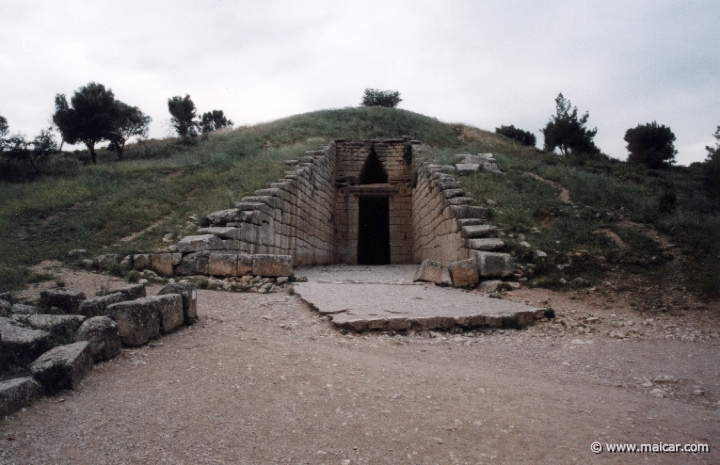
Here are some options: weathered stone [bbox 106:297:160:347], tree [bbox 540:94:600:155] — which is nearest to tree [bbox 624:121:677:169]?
tree [bbox 540:94:600:155]

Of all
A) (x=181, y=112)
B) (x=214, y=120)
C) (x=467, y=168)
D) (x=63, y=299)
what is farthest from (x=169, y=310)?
(x=214, y=120)

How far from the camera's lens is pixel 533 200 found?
9609mm

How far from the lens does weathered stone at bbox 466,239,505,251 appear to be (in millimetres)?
7645

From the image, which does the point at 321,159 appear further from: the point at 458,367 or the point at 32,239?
the point at 458,367

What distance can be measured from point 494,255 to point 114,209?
8635 millimetres

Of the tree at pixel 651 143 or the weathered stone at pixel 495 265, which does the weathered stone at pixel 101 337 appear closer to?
the weathered stone at pixel 495 265

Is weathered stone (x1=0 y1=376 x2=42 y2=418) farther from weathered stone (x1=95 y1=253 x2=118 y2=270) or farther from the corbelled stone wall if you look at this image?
the corbelled stone wall

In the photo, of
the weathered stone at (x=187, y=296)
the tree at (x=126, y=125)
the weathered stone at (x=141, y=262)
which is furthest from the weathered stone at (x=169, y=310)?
the tree at (x=126, y=125)

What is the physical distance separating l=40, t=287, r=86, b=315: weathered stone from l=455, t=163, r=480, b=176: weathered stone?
915 cm

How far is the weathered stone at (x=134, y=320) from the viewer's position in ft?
13.5

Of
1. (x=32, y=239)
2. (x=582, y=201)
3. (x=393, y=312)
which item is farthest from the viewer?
(x=582, y=201)

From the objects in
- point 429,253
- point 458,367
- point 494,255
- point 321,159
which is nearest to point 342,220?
point 321,159

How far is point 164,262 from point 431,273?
4.81 m

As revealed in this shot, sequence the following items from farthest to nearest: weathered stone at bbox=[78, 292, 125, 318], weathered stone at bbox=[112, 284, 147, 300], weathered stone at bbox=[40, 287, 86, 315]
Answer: weathered stone at bbox=[112, 284, 147, 300], weathered stone at bbox=[40, 287, 86, 315], weathered stone at bbox=[78, 292, 125, 318]
